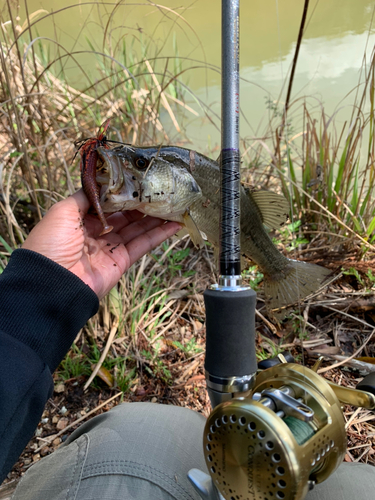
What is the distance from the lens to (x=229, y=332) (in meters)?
0.97

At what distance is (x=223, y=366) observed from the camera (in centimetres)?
94

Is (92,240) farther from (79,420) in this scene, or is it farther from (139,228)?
(79,420)

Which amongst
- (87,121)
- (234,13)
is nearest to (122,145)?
(234,13)

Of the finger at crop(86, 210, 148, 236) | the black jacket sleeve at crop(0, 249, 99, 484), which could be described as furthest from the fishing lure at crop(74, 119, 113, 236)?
the finger at crop(86, 210, 148, 236)

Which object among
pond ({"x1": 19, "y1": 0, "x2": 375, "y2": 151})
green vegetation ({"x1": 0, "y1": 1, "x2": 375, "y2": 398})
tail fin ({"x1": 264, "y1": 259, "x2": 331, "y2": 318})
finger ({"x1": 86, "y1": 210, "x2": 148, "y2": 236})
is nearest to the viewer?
finger ({"x1": 86, "y1": 210, "x2": 148, "y2": 236})

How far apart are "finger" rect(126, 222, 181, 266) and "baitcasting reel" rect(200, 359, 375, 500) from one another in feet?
3.27

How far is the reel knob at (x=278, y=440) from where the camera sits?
26.6 inches

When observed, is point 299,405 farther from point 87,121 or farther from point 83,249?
point 87,121

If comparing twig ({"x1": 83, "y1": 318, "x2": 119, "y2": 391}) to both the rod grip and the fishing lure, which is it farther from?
the rod grip

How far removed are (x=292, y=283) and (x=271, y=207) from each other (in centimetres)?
48

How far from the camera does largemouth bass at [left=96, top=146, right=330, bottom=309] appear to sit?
1324 mm

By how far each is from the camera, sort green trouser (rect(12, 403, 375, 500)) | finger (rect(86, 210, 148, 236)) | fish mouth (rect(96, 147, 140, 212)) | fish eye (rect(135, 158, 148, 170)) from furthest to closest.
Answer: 1. finger (rect(86, 210, 148, 236))
2. fish eye (rect(135, 158, 148, 170))
3. fish mouth (rect(96, 147, 140, 212))
4. green trouser (rect(12, 403, 375, 500))

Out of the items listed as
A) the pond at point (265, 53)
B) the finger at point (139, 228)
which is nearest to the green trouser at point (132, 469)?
the finger at point (139, 228)

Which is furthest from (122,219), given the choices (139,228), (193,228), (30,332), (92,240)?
(30,332)
